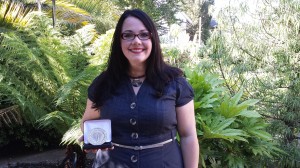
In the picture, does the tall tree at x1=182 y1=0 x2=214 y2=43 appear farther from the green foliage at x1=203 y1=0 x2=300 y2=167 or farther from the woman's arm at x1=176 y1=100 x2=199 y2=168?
the woman's arm at x1=176 y1=100 x2=199 y2=168

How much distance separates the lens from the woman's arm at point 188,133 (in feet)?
5.14

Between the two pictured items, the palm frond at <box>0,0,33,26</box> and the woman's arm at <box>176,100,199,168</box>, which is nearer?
the woman's arm at <box>176,100,199,168</box>

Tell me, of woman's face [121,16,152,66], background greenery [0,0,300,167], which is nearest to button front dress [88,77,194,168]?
woman's face [121,16,152,66]

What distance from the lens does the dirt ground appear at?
437 centimetres

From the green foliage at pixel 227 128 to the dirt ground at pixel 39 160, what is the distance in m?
1.95

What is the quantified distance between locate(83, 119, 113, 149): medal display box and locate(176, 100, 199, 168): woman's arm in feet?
1.15

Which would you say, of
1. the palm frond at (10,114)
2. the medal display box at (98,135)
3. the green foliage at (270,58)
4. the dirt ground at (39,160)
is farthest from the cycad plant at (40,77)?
the medal display box at (98,135)

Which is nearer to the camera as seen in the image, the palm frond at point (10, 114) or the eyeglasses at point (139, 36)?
the eyeglasses at point (139, 36)

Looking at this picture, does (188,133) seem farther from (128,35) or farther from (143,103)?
(128,35)

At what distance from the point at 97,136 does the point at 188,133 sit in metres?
0.44

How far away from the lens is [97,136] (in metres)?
1.50

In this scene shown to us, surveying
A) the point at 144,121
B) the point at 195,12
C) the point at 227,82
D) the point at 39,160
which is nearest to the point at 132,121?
the point at 144,121

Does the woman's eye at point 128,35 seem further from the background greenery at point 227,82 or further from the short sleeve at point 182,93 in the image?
the background greenery at point 227,82

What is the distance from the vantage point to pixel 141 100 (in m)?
1.51
